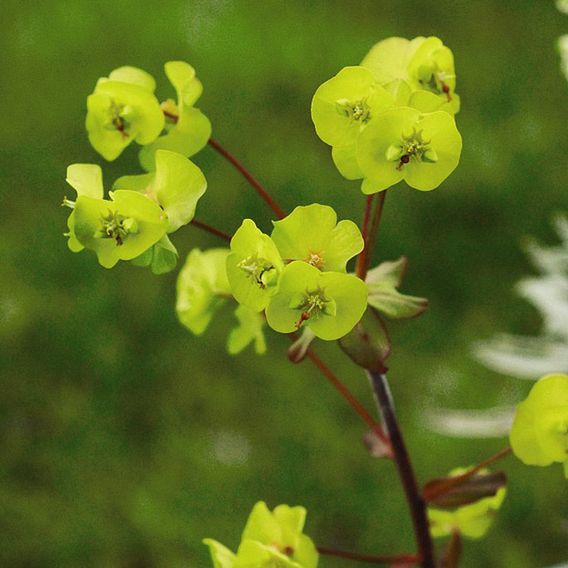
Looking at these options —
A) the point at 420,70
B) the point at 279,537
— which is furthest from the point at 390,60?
the point at 279,537

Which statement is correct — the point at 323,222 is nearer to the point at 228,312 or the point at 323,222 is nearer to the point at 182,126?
the point at 182,126

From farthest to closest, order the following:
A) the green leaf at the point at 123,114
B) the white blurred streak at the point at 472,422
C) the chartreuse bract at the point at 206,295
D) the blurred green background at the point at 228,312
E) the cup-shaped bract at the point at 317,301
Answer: the blurred green background at the point at 228,312
the white blurred streak at the point at 472,422
the chartreuse bract at the point at 206,295
the green leaf at the point at 123,114
the cup-shaped bract at the point at 317,301

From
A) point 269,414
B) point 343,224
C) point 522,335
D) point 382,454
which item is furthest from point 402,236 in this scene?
point 343,224

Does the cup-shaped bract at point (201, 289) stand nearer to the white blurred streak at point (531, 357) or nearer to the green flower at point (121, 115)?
the green flower at point (121, 115)

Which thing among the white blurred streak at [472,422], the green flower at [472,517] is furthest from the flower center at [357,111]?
the white blurred streak at [472,422]

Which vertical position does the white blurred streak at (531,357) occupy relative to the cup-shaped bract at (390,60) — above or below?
below

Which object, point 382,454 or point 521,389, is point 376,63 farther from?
point 521,389
